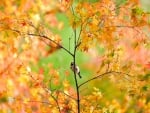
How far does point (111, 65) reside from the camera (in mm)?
3643

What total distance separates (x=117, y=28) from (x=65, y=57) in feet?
17.3

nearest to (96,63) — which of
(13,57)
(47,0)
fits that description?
(47,0)

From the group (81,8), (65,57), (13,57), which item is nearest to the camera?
(81,8)

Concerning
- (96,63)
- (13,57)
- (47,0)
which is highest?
(47,0)

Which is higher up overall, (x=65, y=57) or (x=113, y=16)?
(x=113, y=16)

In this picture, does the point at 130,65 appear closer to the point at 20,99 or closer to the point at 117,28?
the point at 117,28

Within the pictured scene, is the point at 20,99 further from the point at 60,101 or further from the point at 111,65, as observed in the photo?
the point at 111,65

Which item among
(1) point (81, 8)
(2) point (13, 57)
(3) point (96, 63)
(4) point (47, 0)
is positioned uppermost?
(1) point (81, 8)

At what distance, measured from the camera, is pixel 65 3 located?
3451 mm

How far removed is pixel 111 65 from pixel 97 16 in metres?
0.49

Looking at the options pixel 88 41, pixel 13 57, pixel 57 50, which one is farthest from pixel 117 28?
pixel 57 50

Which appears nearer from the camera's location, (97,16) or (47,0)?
(97,16)

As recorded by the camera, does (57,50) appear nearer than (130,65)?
No

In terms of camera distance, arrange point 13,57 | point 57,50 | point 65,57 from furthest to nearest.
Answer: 1. point 57,50
2. point 65,57
3. point 13,57
